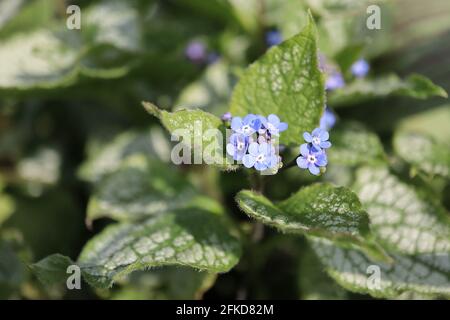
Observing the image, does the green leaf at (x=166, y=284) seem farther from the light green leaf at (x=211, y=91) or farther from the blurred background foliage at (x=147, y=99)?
the light green leaf at (x=211, y=91)

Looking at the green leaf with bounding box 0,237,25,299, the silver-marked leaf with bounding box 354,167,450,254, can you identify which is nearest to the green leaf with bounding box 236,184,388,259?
the silver-marked leaf with bounding box 354,167,450,254

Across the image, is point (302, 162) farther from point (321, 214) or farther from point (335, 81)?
point (335, 81)

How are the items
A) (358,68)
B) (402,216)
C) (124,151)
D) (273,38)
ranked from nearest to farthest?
(402,216), (358,68), (273,38), (124,151)

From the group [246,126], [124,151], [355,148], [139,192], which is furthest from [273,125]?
[124,151]

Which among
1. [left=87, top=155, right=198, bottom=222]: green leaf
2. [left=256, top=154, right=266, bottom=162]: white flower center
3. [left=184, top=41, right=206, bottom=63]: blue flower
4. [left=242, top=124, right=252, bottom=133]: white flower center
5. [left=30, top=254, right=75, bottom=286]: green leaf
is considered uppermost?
[left=184, top=41, right=206, bottom=63]: blue flower

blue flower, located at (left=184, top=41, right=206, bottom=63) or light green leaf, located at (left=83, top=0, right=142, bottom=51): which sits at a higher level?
light green leaf, located at (left=83, top=0, right=142, bottom=51)

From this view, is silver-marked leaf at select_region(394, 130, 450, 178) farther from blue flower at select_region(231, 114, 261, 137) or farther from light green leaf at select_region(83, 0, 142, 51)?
light green leaf at select_region(83, 0, 142, 51)

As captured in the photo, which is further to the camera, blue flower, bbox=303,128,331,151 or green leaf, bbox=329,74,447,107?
green leaf, bbox=329,74,447,107

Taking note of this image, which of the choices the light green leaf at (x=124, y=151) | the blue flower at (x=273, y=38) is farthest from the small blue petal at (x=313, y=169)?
the light green leaf at (x=124, y=151)
